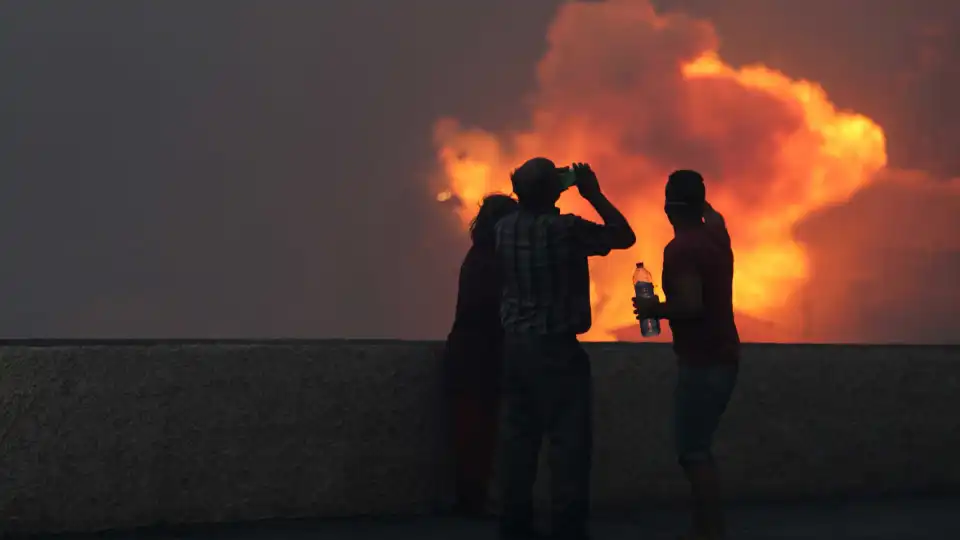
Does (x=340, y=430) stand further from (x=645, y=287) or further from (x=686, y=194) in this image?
(x=686, y=194)

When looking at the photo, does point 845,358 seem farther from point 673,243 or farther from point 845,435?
point 673,243

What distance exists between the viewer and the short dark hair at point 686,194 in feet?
15.9

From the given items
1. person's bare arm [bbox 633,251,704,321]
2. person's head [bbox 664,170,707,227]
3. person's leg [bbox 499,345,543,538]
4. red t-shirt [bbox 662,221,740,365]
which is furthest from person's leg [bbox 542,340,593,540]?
person's head [bbox 664,170,707,227]

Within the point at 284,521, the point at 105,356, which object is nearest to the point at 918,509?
the point at 284,521

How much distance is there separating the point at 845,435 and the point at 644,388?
4.94 feet

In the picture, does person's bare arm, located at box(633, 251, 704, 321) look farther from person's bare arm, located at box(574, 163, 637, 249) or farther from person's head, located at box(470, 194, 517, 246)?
person's head, located at box(470, 194, 517, 246)

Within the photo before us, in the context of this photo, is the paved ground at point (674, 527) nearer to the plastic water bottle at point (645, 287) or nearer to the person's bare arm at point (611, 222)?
the plastic water bottle at point (645, 287)

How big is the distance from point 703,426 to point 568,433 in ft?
1.95

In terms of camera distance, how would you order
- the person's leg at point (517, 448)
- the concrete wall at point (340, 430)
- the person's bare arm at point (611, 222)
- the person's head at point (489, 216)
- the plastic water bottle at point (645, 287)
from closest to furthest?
1. the person's bare arm at point (611, 222)
2. the person's leg at point (517, 448)
3. the concrete wall at point (340, 430)
4. the person's head at point (489, 216)
5. the plastic water bottle at point (645, 287)

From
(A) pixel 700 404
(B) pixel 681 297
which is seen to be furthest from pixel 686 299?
(A) pixel 700 404

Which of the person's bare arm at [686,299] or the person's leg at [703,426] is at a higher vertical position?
the person's bare arm at [686,299]

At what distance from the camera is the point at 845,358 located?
7.01 metres

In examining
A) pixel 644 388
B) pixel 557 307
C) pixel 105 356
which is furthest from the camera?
pixel 644 388

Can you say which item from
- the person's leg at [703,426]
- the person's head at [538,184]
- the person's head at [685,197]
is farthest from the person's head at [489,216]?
the person's leg at [703,426]
